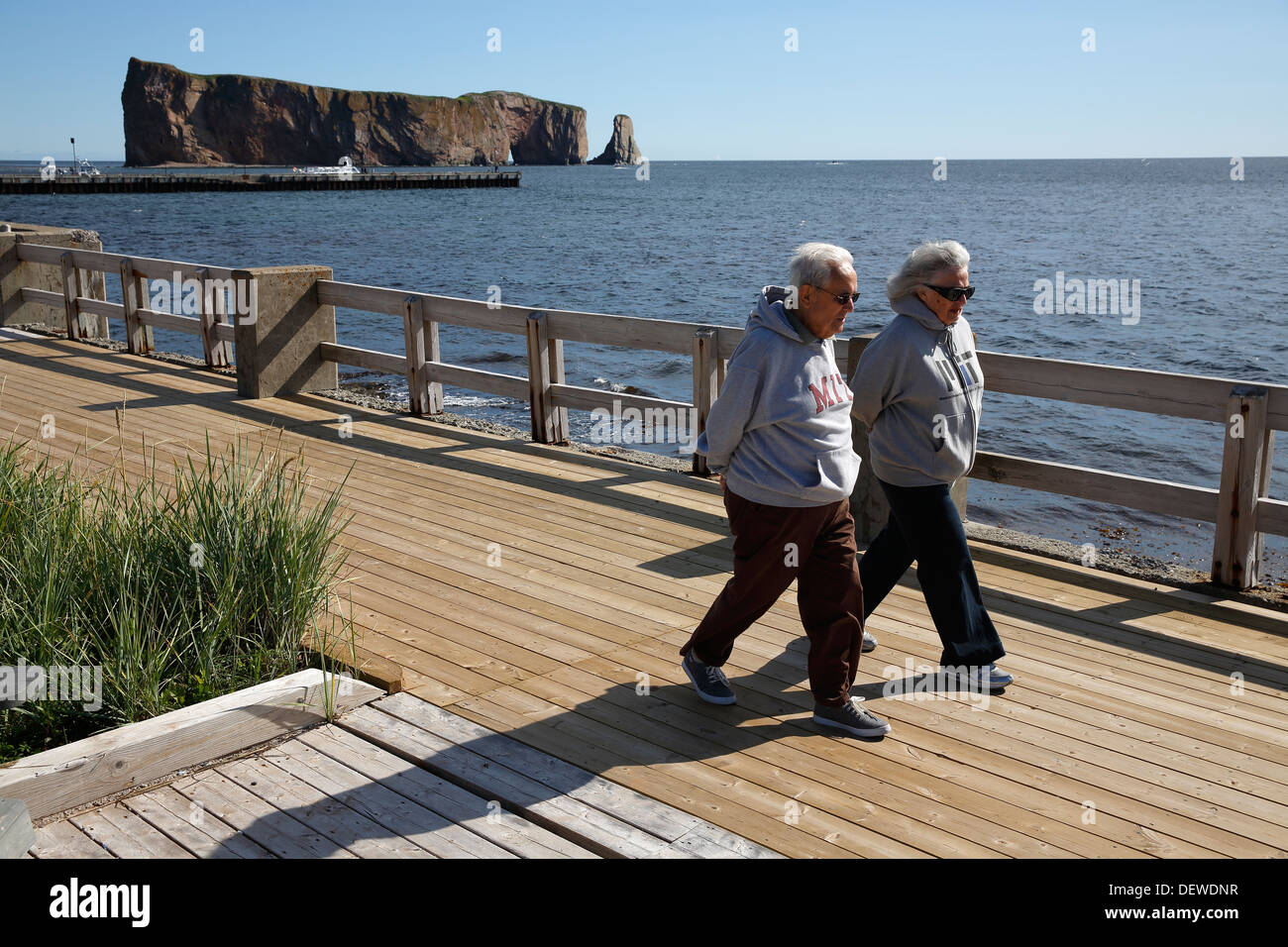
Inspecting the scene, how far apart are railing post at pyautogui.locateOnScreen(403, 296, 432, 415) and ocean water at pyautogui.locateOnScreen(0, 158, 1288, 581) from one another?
4.61 m

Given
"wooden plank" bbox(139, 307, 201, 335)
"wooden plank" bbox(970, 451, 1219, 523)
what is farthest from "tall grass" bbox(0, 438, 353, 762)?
"wooden plank" bbox(139, 307, 201, 335)

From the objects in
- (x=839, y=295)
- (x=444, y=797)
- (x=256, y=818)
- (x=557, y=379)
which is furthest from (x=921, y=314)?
(x=557, y=379)

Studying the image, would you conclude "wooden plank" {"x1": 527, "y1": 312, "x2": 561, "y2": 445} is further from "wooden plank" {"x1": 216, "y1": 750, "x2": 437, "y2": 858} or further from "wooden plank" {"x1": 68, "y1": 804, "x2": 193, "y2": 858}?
"wooden plank" {"x1": 68, "y1": 804, "x2": 193, "y2": 858}

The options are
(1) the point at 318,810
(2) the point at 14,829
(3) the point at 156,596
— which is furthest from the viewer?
(3) the point at 156,596

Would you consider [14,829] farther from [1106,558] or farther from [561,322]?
[561,322]

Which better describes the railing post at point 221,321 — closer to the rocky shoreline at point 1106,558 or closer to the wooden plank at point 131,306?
the wooden plank at point 131,306

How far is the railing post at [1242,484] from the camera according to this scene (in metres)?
5.54

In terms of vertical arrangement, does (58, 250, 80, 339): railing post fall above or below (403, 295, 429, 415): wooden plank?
above

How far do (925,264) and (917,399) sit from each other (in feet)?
1.68

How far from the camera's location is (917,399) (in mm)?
4414

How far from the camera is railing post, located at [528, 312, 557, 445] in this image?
8672mm

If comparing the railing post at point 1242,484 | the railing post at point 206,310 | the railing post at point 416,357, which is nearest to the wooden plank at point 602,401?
the railing post at point 416,357

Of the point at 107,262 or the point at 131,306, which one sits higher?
the point at 107,262
